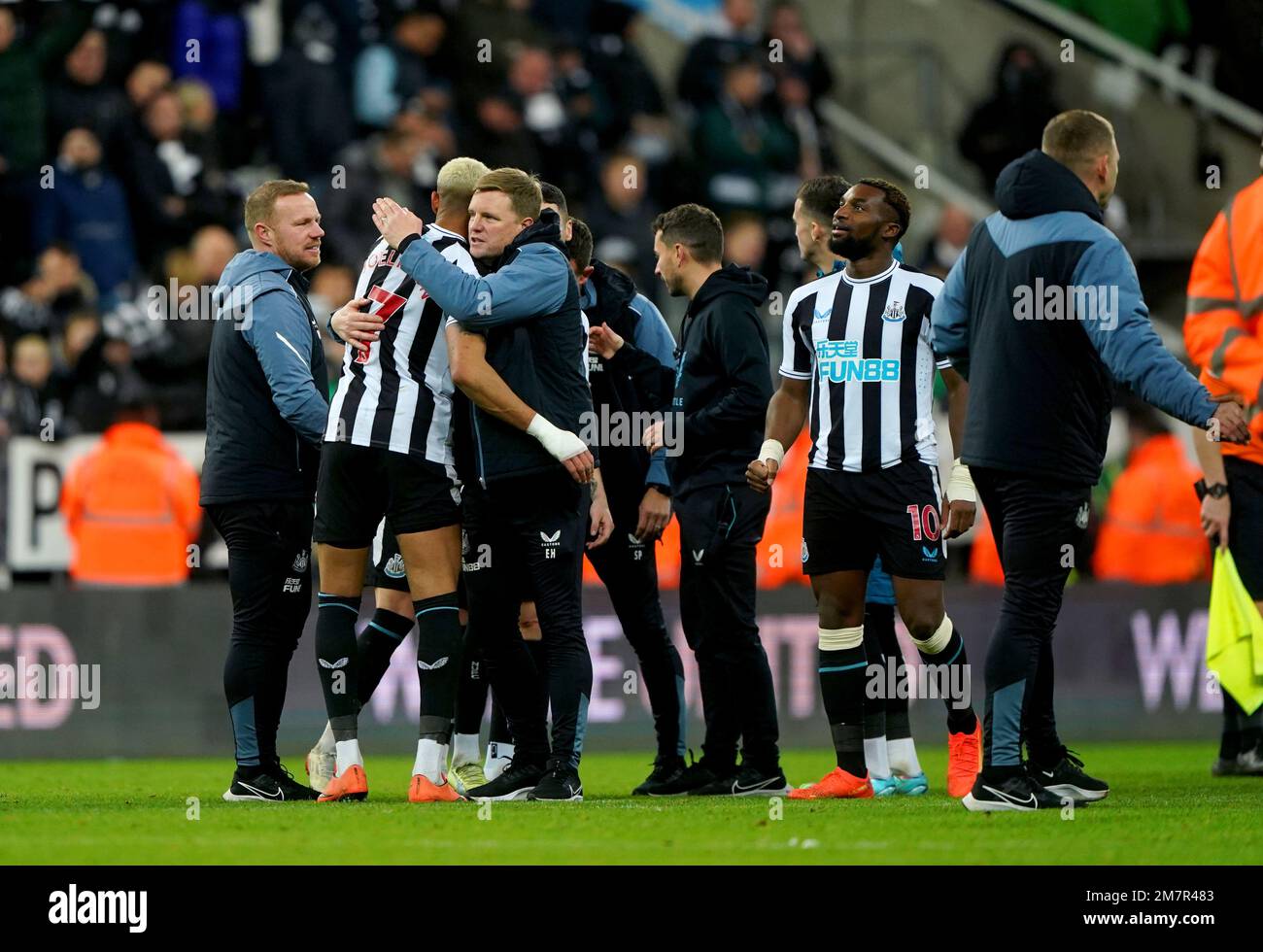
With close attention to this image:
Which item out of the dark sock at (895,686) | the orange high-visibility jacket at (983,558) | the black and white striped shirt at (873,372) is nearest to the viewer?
the black and white striped shirt at (873,372)

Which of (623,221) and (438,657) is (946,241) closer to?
(623,221)

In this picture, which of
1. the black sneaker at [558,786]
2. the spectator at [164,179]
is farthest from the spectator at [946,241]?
the black sneaker at [558,786]

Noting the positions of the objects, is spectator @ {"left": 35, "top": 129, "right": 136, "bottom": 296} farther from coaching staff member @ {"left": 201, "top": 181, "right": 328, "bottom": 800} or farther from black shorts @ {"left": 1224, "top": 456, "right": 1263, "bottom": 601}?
black shorts @ {"left": 1224, "top": 456, "right": 1263, "bottom": 601}

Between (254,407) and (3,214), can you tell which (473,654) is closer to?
(254,407)

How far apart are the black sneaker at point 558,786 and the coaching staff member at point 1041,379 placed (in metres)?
1.51

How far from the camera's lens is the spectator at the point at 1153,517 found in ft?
41.8

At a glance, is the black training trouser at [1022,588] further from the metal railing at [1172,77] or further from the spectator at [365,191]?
the metal railing at [1172,77]

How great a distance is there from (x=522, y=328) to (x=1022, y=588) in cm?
208

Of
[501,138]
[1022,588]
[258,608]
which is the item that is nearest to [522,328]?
[258,608]

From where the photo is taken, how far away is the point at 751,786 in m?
7.77

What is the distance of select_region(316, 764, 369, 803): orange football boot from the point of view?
23.8 feet

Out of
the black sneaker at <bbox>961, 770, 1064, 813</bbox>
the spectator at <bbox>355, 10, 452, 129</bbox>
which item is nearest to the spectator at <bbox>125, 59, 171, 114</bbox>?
the spectator at <bbox>355, 10, 452, 129</bbox>

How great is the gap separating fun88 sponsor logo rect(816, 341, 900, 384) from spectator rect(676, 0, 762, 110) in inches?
341
